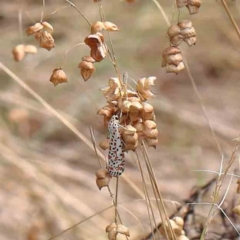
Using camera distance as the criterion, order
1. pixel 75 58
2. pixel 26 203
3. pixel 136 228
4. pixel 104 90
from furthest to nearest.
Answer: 1. pixel 75 58
2. pixel 26 203
3. pixel 136 228
4. pixel 104 90

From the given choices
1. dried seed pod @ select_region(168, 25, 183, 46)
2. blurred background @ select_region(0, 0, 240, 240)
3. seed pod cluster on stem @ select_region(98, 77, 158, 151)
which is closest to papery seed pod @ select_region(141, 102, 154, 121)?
seed pod cluster on stem @ select_region(98, 77, 158, 151)

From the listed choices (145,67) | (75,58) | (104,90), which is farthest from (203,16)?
(104,90)

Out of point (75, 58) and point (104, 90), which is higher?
point (104, 90)

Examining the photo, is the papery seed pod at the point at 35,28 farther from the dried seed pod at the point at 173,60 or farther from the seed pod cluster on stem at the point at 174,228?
the seed pod cluster on stem at the point at 174,228

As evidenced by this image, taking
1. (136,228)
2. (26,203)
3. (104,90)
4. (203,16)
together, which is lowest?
(26,203)

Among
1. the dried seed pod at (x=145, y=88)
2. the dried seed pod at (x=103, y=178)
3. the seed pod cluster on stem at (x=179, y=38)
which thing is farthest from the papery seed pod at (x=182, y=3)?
the dried seed pod at (x=103, y=178)

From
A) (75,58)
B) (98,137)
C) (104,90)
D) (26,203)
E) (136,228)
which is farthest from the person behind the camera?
(75,58)

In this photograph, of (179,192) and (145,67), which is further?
(145,67)

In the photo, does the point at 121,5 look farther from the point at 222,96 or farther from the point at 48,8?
the point at 222,96
